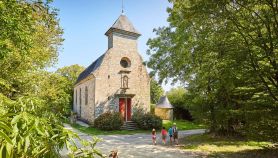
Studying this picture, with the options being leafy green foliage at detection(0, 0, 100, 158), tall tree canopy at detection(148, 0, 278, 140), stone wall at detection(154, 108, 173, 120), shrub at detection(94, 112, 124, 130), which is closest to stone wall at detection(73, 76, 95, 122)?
shrub at detection(94, 112, 124, 130)

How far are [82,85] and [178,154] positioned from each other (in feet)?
71.5

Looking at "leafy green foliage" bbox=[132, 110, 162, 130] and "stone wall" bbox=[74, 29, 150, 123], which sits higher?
"stone wall" bbox=[74, 29, 150, 123]

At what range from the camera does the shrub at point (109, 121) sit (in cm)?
2328

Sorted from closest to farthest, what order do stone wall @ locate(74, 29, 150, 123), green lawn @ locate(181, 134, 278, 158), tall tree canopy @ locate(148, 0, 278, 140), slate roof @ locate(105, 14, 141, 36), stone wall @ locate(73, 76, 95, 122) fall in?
tall tree canopy @ locate(148, 0, 278, 140)
green lawn @ locate(181, 134, 278, 158)
stone wall @ locate(74, 29, 150, 123)
stone wall @ locate(73, 76, 95, 122)
slate roof @ locate(105, 14, 141, 36)

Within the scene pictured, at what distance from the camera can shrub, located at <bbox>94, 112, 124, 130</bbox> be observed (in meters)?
23.3

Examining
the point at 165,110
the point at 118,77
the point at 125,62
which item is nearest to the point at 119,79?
the point at 118,77

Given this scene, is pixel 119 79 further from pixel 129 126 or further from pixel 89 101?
pixel 129 126

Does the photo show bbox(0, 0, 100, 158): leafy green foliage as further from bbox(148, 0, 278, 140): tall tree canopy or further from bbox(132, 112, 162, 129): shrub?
bbox(132, 112, 162, 129): shrub

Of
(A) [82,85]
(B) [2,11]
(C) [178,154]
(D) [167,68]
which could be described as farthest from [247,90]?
(A) [82,85]

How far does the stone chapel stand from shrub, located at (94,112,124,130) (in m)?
1.13

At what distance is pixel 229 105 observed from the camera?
17.4m

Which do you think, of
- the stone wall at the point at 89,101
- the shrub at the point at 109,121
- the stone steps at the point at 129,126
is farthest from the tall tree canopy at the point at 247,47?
the stone wall at the point at 89,101

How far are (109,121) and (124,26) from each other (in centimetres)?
1140

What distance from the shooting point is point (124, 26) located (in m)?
27.8
